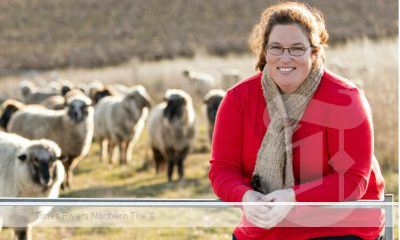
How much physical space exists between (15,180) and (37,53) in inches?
1748

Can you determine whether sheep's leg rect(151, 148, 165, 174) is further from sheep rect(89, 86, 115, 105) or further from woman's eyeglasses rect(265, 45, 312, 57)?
woman's eyeglasses rect(265, 45, 312, 57)

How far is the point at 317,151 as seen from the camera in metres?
3.71

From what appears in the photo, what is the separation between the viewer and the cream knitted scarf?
12.1 ft

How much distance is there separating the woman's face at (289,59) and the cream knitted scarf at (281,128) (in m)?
0.04

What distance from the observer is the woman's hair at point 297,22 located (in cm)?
365

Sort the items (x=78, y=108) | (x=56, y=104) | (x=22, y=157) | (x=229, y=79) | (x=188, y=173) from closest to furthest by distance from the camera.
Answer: (x=22, y=157) → (x=78, y=108) → (x=188, y=173) → (x=56, y=104) → (x=229, y=79)

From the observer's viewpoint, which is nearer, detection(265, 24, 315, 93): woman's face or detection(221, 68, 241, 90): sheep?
detection(265, 24, 315, 93): woman's face

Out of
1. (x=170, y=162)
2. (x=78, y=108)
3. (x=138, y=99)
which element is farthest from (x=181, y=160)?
(x=138, y=99)

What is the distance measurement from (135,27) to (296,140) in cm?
5345

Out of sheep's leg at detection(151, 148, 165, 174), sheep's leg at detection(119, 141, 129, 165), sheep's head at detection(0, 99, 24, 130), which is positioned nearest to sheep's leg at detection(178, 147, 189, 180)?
sheep's leg at detection(151, 148, 165, 174)

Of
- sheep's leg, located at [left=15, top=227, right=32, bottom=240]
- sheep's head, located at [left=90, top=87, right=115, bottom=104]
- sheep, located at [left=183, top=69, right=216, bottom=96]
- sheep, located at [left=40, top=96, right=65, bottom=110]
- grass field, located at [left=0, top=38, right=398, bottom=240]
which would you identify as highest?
sheep, located at [left=183, top=69, right=216, bottom=96]

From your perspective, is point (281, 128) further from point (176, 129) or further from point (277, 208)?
point (176, 129)

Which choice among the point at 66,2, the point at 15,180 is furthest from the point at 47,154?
the point at 66,2

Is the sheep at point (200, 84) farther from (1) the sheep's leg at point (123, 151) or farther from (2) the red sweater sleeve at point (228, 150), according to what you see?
(2) the red sweater sleeve at point (228, 150)
